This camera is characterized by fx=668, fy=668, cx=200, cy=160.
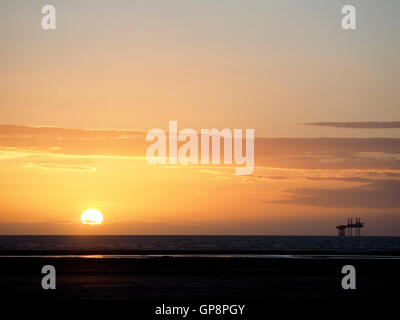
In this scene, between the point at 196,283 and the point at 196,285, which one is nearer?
the point at 196,285

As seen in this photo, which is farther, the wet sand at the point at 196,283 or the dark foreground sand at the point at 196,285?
the wet sand at the point at 196,283

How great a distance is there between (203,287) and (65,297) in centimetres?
974

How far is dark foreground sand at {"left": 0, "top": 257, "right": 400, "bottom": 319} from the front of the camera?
36.3 metres

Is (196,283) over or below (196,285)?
over

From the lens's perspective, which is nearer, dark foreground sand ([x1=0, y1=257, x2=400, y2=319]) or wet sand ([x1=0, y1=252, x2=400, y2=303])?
dark foreground sand ([x1=0, y1=257, x2=400, y2=319])

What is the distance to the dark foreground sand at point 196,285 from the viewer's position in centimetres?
3631

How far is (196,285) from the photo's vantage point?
44.1 metres
